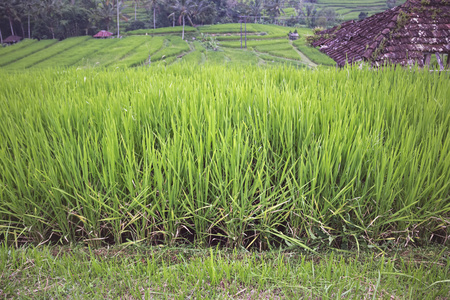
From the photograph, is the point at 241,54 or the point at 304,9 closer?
the point at 241,54

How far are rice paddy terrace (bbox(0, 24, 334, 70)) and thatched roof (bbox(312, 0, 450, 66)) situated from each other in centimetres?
433

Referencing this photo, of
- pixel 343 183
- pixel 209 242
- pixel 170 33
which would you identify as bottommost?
pixel 209 242

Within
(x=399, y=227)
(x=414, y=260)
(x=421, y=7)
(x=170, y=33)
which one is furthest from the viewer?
(x=170, y=33)

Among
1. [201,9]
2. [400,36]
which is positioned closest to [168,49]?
[201,9]

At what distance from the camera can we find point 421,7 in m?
6.21

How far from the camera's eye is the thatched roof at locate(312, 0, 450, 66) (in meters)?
5.39

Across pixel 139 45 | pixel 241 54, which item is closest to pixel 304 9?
pixel 241 54

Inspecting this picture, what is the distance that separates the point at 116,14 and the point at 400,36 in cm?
836

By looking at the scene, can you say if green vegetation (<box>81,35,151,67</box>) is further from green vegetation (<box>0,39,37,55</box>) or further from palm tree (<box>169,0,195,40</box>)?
green vegetation (<box>0,39,37,55</box>)

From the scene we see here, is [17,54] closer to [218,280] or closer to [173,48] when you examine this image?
[173,48]

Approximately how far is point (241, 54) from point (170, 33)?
3.04 meters

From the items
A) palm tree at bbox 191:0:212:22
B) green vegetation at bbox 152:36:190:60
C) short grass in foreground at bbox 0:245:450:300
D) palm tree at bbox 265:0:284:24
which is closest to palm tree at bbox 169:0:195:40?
palm tree at bbox 191:0:212:22

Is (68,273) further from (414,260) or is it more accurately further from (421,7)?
(421,7)

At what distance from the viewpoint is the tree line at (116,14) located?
9211 mm
